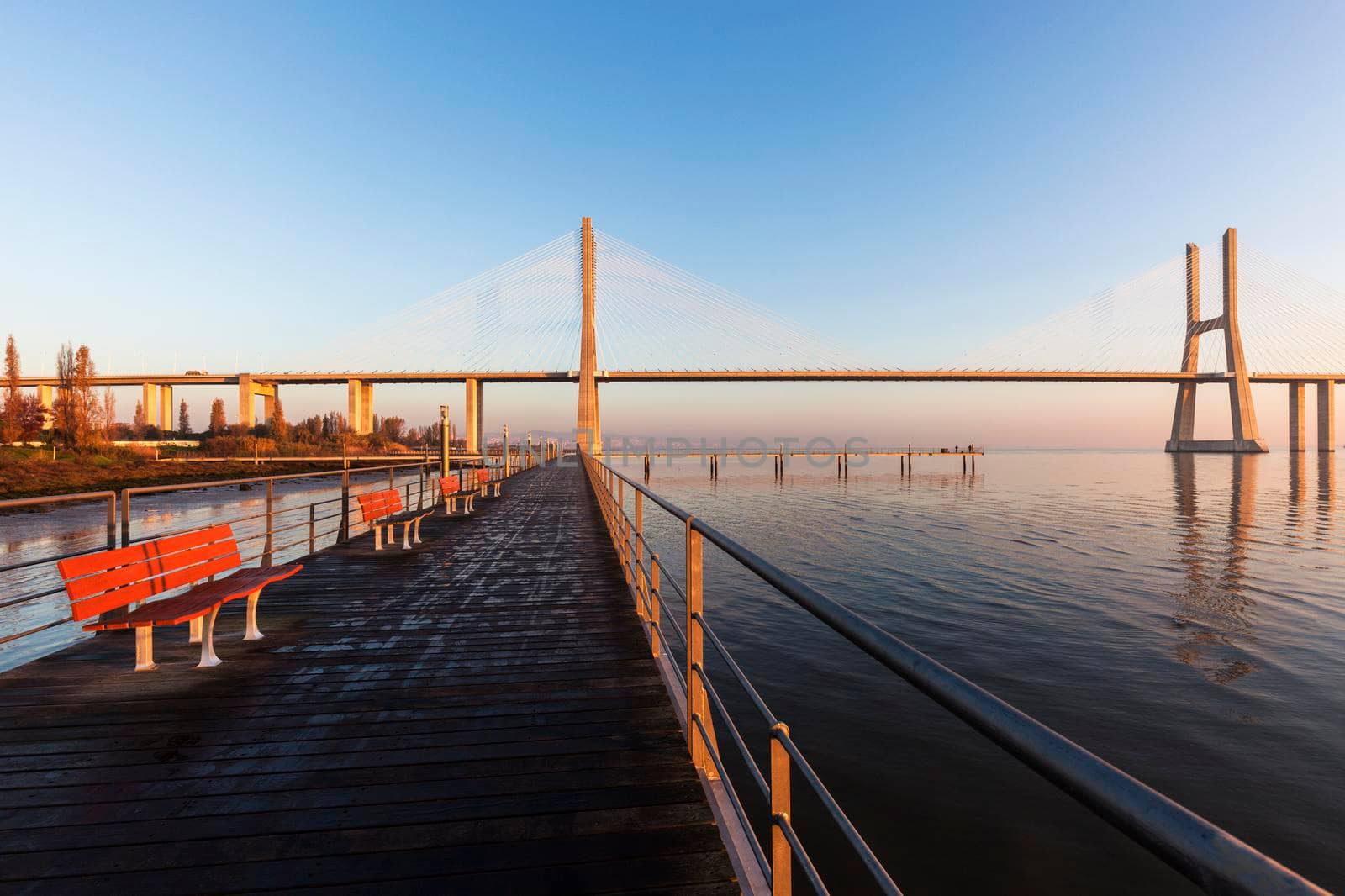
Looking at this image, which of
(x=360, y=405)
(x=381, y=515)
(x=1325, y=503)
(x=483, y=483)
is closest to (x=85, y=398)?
(x=360, y=405)

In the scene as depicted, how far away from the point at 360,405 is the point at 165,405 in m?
31.0

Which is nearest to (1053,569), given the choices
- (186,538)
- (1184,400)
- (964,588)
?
(964,588)

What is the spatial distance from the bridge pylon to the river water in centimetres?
6058

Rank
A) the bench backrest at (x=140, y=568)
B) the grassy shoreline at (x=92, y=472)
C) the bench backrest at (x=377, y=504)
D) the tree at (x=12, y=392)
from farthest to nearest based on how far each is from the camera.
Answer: the tree at (x=12, y=392)
the grassy shoreline at (x=92, y=472)
the bench backrest at (x=377, y=504)
the bench backrest at (x=140, y=568)

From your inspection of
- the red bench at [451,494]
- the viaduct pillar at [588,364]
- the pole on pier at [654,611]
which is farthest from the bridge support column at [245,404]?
the pole on pier at [654,611]

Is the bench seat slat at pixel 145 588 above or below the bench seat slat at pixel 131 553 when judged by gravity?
below

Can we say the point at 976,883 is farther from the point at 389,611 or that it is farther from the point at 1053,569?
the point at 1053,569

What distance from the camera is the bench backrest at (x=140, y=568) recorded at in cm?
325

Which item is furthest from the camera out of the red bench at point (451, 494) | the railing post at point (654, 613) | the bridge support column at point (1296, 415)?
the bridge support column at point (1296, 415)

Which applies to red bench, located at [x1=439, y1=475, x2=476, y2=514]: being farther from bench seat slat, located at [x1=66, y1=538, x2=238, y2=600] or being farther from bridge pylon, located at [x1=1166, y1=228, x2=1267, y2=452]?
bridge pylon, located at [x1=1166, y1=228, x2=1267, y2=452]

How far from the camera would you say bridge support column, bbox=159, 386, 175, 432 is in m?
72.0

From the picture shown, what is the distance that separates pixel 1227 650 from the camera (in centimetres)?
781

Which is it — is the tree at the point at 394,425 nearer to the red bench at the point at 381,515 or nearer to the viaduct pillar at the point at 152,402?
the viaduct pillar at the point at 152,402

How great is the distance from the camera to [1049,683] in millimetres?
6703
